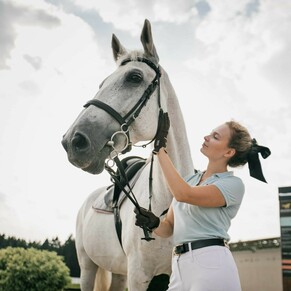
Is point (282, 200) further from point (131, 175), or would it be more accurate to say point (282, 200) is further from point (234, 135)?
point (234, 135)

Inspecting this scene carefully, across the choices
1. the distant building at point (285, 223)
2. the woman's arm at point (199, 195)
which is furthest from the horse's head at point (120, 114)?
the distant building at point (285, 223)

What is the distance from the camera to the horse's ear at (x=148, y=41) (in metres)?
2.91

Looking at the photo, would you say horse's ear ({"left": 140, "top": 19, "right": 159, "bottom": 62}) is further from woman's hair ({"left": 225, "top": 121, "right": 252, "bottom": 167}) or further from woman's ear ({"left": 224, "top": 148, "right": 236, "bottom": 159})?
woman's ear ({"left": 224, "top": 148, "right": 236, "bottom": 159})

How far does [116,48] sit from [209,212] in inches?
71.4

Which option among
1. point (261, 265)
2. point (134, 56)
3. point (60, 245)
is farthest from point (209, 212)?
point (60, 245)

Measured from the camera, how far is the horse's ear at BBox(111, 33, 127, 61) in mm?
3244

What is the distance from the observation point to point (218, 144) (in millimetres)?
2197

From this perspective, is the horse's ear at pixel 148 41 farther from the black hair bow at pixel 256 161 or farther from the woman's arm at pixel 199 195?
the woman's arm at pixel 199 195

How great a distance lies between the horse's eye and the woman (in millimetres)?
584

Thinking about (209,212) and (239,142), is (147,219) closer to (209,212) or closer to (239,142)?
(209,212)

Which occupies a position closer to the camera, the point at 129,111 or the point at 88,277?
the point at 129,111

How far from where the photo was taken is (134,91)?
2740 millimetres

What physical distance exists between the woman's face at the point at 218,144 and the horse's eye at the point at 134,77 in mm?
791

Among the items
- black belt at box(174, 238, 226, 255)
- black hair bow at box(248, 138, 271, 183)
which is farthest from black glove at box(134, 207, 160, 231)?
black hair bow at box(248, 138, 271, 183)
